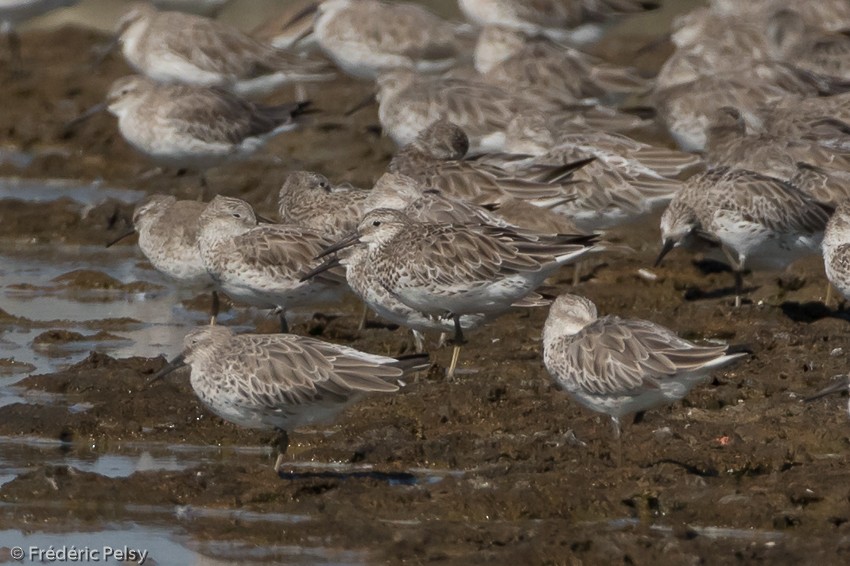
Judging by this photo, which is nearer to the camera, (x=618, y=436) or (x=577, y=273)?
(x=618, y=436)

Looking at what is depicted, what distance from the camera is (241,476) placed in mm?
8258

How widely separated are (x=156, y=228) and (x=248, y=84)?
617 cm

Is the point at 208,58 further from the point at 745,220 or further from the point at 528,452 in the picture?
the point at 528,452

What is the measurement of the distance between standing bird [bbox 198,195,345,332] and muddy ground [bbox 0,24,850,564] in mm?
508

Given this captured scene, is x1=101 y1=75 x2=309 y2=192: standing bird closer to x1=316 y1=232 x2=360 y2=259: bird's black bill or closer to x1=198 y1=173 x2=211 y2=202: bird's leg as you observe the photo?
x1=198 y1=173 x2=211 y2=202: bird's leg

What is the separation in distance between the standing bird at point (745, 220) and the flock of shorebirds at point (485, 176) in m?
0.02

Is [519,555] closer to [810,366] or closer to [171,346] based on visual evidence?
[810,366]

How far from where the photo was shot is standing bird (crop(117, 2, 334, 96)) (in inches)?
698

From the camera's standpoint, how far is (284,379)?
27.3ft

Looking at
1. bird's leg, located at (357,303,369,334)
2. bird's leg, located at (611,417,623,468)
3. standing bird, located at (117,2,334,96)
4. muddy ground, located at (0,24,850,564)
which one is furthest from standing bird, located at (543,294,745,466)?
standing bird, located at (117,2,334,96)

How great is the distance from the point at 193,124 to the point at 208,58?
2.75m

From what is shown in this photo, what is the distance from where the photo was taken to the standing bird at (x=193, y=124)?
597 inches

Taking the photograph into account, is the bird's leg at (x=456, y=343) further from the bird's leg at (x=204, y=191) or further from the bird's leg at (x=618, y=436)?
the bird's leg at (x=204, y=191)

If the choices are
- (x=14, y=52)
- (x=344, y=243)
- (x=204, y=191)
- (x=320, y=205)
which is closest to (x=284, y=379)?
(x=344, y=243)
